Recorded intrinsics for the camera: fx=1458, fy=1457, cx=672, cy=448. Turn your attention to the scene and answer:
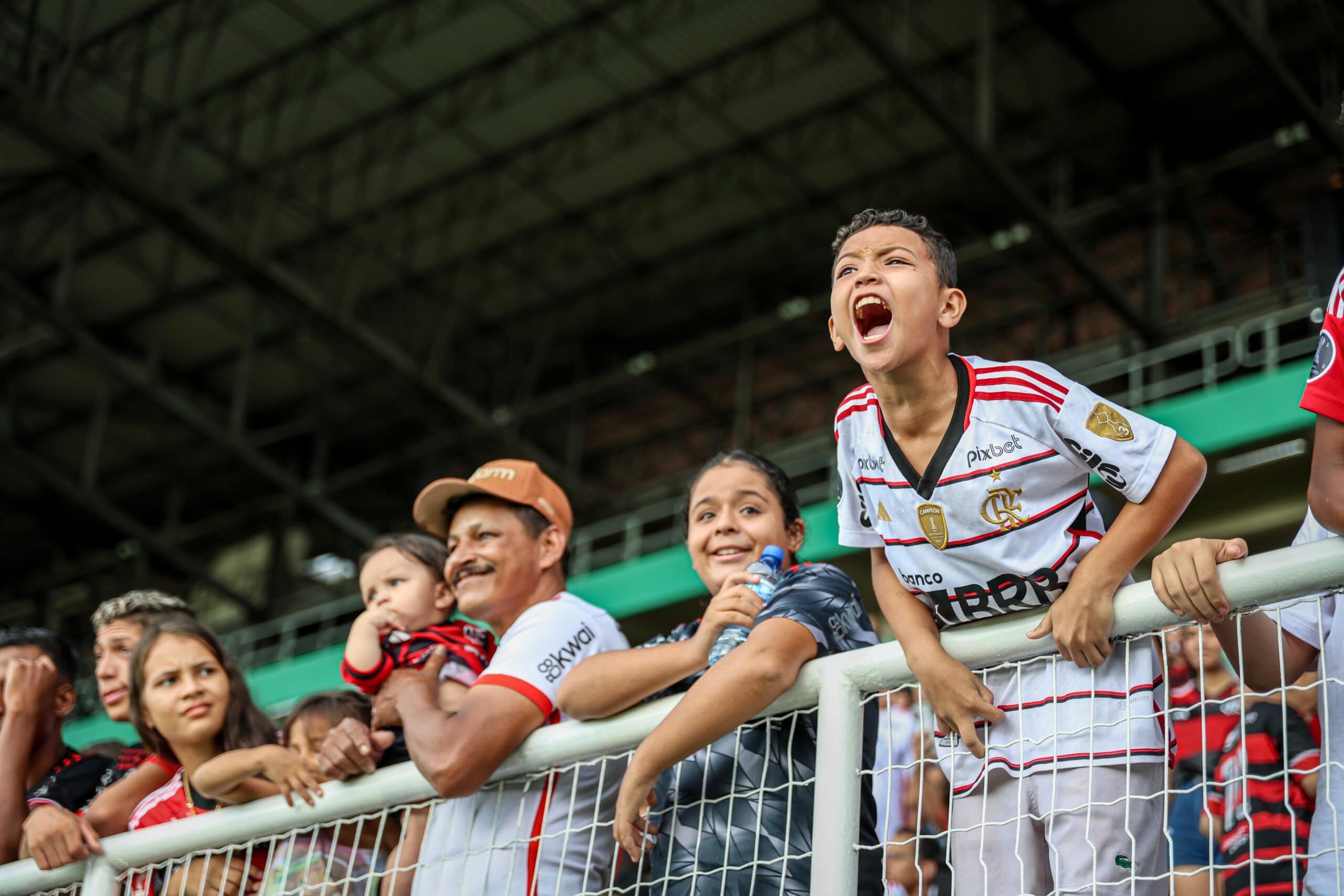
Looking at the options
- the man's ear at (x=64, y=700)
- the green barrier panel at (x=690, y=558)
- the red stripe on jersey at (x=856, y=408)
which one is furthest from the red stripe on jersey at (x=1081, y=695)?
the green barrier panel at (x=690, y=558)

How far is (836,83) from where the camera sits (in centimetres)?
1653

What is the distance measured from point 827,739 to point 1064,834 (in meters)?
0.41

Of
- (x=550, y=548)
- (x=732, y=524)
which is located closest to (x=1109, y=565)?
(x=732, y=524)

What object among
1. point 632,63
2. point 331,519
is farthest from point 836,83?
point 331,519

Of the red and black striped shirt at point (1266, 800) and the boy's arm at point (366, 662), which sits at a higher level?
the boy's arm at point (366, 662)

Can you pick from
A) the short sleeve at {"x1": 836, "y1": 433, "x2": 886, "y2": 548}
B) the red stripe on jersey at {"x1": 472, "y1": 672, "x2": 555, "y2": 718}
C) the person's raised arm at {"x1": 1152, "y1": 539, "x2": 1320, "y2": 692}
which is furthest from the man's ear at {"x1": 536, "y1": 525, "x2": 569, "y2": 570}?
the person's raised arm at {"x1": 1152, "y1": 539, "x2": 1320, "y2": 692}

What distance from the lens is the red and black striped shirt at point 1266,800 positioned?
9.36 ft

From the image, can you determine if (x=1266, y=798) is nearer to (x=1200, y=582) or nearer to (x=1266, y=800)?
(x=1266, y=800)

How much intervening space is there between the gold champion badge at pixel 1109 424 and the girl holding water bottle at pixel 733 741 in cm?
59

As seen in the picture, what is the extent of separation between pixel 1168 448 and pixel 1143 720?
1.44 feet

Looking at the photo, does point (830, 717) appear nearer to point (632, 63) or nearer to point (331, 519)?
point (632, 63)

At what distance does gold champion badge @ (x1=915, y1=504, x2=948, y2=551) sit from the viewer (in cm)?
248

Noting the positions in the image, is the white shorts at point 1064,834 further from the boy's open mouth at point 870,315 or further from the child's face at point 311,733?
the child's face at point 311,733

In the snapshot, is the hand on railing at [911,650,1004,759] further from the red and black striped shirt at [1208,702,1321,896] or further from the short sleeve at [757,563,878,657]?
the red and black striped shirt at [1208,702,1321,896]
